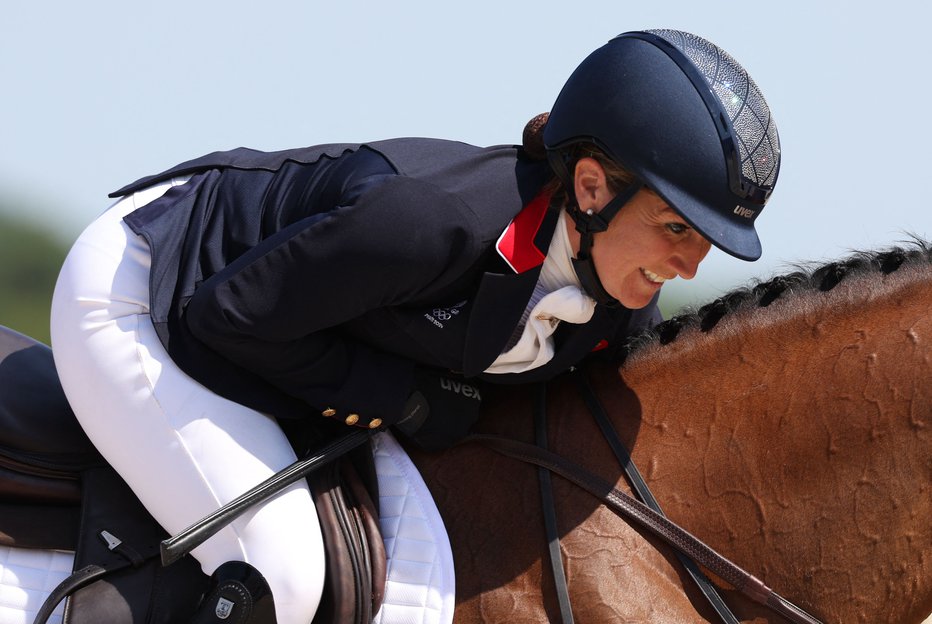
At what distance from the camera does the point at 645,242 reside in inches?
112

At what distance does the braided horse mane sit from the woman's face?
0.37 m

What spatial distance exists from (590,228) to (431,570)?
103cm

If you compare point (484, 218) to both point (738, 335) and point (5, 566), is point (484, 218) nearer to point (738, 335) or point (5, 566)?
point (738, 335)

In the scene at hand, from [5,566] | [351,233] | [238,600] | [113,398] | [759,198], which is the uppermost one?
[759,198]

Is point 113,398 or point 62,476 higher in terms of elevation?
point 113,398

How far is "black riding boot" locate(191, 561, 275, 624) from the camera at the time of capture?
2715 mm

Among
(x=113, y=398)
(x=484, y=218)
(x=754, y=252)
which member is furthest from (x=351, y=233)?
(x=754, y=252)

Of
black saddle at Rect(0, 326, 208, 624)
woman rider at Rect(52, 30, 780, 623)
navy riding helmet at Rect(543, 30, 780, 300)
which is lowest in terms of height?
black saddle at Rect(0, 326, 208, 624)

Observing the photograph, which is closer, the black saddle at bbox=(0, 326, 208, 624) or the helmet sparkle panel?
the helmet sparkle panel

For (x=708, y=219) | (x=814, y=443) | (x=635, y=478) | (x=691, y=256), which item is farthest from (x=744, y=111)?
(x=635, y=478)

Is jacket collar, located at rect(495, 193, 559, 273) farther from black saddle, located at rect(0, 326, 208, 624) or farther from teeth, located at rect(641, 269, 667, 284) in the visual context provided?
black saddle, located at rect(0, 326, 208, 624)

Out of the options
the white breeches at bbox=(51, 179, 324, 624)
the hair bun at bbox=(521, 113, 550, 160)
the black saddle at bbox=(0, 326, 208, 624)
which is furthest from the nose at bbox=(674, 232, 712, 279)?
the black saddle at bbox=(0, 326, 208, 624)

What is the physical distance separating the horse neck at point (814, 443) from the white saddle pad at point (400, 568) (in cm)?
64

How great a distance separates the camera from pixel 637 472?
3.04m
